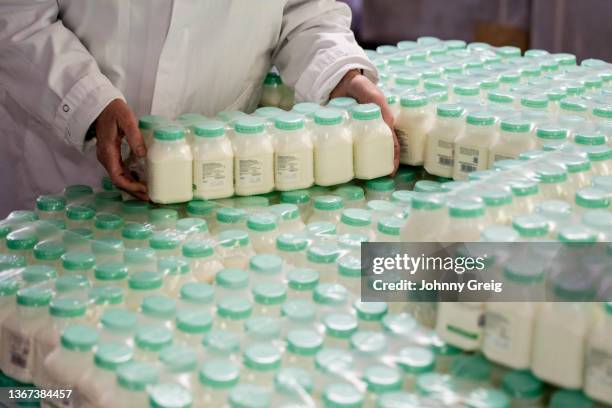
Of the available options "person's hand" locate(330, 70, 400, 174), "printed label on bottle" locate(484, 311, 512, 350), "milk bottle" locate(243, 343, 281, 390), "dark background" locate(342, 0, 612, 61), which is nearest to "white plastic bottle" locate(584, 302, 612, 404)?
"printed label on bottle" locate(484, 311, 512, 350)

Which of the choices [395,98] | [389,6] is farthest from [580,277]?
[389,6]

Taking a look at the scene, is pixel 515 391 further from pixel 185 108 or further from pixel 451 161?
pixel 185 108

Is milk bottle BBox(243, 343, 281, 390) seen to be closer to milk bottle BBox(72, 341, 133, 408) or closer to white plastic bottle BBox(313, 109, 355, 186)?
milk bottle BBox(72, 341, 133, 408)

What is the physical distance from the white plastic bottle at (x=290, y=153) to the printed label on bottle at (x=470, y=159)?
351 mm

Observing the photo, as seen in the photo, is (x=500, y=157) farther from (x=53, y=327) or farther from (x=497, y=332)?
(x=53, y=327)

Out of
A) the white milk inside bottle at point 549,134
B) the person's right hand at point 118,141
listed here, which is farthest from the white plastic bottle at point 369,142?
the person's right hand at point 118,141

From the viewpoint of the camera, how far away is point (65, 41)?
239cm

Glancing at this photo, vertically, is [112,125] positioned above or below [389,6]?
above

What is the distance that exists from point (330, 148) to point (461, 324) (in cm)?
84

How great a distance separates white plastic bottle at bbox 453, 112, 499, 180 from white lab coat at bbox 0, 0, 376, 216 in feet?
1.40

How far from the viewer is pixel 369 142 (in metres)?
2.33

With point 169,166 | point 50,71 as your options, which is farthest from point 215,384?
point 50,71

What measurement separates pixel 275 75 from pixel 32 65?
0.77 meters

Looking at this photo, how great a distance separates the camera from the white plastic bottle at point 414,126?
95.7 inches
